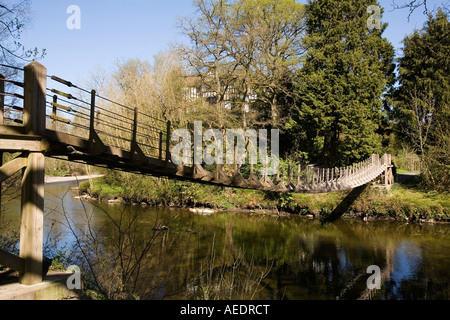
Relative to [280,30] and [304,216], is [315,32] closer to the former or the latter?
[280,30]

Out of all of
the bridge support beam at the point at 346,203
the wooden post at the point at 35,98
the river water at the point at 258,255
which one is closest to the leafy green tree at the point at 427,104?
the bridge support beam at the point at 346,203

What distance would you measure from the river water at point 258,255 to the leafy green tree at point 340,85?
158 inches

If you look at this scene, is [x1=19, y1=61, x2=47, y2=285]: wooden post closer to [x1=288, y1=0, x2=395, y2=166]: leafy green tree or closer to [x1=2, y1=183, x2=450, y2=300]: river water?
[x1=2, y1=183, x2=450, y2=300]: river water

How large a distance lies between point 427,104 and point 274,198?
7.21 metres

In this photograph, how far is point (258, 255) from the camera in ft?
28.9

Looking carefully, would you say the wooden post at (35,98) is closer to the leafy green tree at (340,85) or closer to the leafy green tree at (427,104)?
the leafy green tree at (427,104)

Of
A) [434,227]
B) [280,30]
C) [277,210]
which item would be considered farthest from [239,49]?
[434,227]

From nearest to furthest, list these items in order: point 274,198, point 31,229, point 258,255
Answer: point 31,229 < point 258,255 < point 274,198

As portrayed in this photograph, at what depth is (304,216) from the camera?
1418 centimetres

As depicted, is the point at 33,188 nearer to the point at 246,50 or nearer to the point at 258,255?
the point at 258,255

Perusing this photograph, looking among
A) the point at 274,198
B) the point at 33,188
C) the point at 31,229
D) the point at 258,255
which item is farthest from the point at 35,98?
the point at 274,198

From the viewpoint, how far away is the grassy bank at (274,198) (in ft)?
42.4

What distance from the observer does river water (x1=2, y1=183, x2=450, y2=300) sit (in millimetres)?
5855

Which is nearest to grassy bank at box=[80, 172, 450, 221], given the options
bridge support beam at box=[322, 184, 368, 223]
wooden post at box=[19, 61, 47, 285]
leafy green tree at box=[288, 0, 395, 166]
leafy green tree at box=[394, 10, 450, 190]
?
bridge support beam at box=[322, 184, 368, 223]
